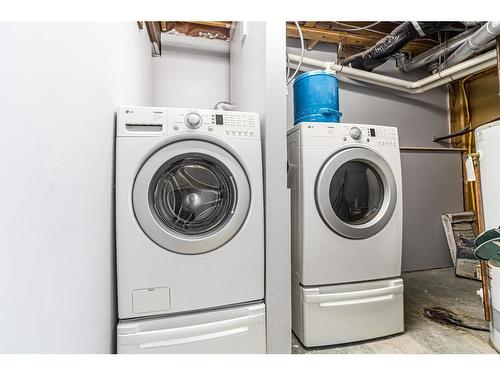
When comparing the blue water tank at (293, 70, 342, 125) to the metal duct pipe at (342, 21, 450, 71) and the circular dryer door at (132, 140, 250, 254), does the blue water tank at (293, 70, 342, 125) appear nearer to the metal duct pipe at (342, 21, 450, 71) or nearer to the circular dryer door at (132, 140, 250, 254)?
the circular dryer door at (132, 140, 250, 254)

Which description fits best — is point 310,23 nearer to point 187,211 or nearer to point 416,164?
point 416,164

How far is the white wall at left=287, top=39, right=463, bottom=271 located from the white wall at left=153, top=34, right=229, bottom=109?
94cm

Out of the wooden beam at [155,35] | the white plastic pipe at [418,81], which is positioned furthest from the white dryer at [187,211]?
the white plastic pipe at [418,81]

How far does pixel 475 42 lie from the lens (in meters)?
1.89

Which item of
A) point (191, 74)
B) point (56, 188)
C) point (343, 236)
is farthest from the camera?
point (191, 74)

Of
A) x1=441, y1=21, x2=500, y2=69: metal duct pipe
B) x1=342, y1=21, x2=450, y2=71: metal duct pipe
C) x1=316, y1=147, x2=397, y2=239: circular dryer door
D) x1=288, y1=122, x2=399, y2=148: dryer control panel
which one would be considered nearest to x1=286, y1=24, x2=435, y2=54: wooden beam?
x1=342, y1=21, x2=450, y2=71: metal duct pipe

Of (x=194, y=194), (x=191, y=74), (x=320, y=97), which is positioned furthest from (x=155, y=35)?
(x=194, y=194)

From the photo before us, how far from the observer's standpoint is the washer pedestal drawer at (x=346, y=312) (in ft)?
4.18

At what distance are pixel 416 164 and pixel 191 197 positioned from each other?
2384 millimetres

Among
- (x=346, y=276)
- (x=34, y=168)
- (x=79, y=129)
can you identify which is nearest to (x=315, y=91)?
(x=346, y=276)

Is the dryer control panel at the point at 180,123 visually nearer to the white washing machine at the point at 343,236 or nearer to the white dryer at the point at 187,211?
the white dryer at the point at 187,211

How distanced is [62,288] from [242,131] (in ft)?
2.65

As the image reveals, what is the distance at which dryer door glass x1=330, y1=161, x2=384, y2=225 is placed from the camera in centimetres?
139

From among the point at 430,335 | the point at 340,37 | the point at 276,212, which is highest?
the point at 340,37
